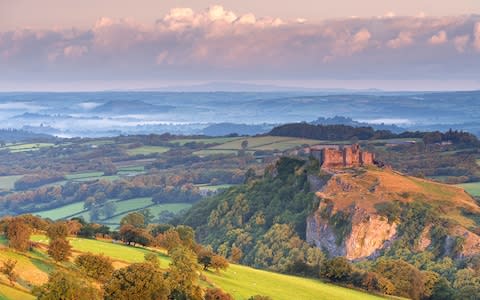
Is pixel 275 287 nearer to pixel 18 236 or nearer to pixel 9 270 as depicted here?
pixel 18 236

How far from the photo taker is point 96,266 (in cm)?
6181

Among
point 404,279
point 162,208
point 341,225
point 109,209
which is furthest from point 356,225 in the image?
point 109,209

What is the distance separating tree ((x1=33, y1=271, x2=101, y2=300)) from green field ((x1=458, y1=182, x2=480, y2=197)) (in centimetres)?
9479

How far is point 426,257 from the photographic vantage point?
104m

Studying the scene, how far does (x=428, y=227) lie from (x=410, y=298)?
28113 mm

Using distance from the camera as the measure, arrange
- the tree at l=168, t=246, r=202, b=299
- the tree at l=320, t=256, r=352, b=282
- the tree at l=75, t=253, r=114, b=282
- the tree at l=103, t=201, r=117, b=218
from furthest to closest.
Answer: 1. the tree at l=103, t=201, r=117, b=218
2. the tree at l=320, t=256, r=352, b=282
3. the tree at l=75, t=253, r=114, b=282
4. the tree at l=168, t=246, r=202, b=299

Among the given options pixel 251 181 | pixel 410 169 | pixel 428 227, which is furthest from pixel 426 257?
pixel 410 169

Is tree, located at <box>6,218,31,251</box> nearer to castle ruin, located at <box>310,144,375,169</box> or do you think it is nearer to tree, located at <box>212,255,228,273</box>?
tree, located at <box>212,255,228,273</box>

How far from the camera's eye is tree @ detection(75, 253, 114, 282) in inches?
2409

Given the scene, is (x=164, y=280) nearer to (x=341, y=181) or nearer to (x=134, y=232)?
(x=134, y=232)

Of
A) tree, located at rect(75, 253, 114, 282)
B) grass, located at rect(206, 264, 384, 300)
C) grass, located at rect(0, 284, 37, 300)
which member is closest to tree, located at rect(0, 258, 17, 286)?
grass, located at rect(0, 284, 37, 300)

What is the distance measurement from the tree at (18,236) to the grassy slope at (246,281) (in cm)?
89

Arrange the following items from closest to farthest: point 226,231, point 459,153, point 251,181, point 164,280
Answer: point 164,280 → point 226,231 → point 251,181 → point 459,153

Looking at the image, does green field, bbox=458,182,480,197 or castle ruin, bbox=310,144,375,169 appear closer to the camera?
castle ruin, bbox=310,144,375,169
